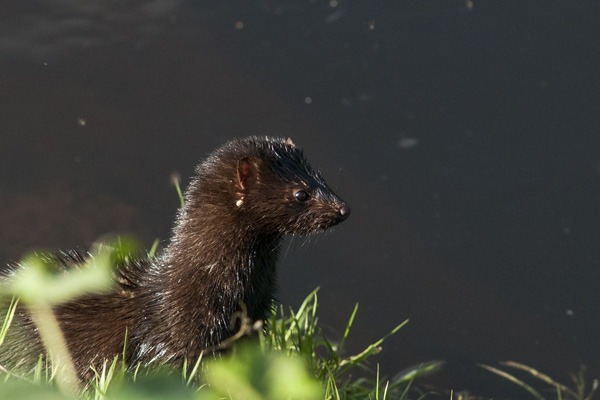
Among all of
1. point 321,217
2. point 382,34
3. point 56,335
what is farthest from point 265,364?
point 382,34

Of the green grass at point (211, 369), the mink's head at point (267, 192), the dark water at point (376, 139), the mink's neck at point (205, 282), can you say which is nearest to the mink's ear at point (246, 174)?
the mink's head at point (267, 192)

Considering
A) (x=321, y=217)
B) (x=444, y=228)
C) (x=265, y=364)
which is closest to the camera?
(x=265, y=364)

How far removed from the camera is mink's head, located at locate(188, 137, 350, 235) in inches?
149

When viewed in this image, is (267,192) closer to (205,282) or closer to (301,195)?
(301,195)

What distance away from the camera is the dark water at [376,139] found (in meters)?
5.89

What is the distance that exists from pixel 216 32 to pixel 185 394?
19.1 ft

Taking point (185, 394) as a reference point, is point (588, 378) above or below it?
below

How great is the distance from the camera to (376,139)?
6301 mm

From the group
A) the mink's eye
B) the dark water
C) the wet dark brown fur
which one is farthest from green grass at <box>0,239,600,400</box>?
the mink's eye

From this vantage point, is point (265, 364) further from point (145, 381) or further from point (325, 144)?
point (325, 144)

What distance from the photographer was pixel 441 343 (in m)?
5.86

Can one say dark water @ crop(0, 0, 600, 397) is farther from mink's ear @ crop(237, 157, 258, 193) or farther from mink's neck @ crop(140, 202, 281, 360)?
mink's ear @ crop(237, 157, 258, 193)

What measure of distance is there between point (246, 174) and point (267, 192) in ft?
0.32

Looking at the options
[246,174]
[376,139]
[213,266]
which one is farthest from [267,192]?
[376,139]
